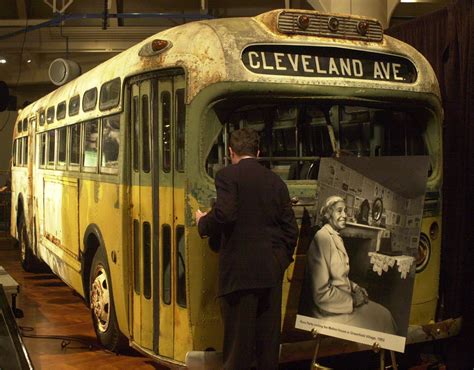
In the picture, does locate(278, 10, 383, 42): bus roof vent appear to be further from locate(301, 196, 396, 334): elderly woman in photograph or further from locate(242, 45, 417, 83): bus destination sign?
locate(301, 196, 396, 334): elderly woman in photograph

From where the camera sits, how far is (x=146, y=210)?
17.7 feet

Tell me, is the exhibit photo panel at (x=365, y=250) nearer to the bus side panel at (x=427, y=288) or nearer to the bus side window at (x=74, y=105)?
the bus side panel at (x=427, y=288)

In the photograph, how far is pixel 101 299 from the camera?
21.0ft

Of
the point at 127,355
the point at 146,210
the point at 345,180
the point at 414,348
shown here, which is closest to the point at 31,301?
the point at 127,355

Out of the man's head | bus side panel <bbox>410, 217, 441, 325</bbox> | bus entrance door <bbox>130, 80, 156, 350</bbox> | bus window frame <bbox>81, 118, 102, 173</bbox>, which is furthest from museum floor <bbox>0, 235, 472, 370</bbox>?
the man's head

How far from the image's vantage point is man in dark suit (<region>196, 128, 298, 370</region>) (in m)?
4.48

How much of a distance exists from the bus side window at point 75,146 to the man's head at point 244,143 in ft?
10.2

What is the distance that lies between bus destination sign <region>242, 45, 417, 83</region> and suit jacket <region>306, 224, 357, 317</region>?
3.66 feet

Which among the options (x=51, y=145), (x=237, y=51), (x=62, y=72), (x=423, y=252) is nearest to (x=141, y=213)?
(x=237, y=51)

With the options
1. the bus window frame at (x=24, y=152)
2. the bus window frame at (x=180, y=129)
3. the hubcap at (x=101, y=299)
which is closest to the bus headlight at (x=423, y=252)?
the bus window frame at (x=180, y=129)

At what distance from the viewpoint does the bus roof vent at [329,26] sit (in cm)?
507

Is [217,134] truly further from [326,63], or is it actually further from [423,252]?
[423,252]

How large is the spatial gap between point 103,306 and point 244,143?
253 cm

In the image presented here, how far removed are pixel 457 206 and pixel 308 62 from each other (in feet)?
6.72
